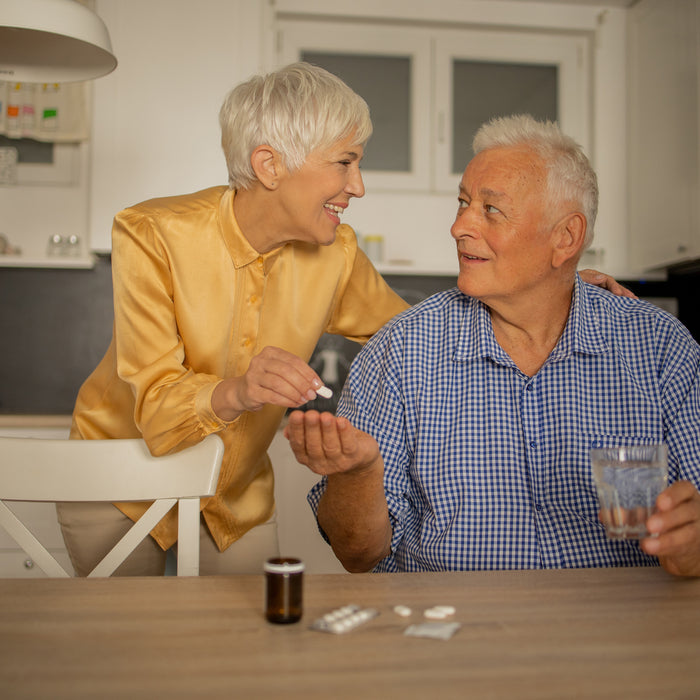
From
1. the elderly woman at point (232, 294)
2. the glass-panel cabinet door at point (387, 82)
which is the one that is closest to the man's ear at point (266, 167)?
the elderly woman at point (232, 294)

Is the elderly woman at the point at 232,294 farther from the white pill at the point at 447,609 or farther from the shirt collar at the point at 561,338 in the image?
the white pill at the point at 447,609

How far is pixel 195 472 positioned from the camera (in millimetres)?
1371

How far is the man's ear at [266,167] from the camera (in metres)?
1.59

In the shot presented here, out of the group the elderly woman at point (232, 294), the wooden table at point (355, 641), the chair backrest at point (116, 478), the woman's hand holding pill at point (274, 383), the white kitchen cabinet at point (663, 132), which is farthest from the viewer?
the white kitchen cabinet at point (663, 132)

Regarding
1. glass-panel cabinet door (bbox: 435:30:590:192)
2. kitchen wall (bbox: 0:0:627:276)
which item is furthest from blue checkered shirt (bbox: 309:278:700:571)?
glass-panel cabinet door (bbox: 435:30:590:192)

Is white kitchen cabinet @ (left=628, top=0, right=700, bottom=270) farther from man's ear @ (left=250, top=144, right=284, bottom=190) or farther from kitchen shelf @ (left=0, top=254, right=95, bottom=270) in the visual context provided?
kitchen shelf @ (left=0, top=254, right=95, bottom=270)

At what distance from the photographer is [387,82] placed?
3.60 meters

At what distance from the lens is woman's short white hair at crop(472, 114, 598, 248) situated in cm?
153

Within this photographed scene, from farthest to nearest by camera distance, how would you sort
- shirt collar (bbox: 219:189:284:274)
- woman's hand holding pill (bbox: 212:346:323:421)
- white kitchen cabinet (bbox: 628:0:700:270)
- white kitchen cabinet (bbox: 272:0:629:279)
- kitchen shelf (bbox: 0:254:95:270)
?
white kitchen cabinet (bbox: 272:0:629:279), kitchen shelf (bbox: 0:254:95:270), white kitchen cabinet (bbox: 628:0:700:270), shirt collar (bbox: 219:189:284:274), woman's hand holding pill (bbox: 212:346:323:421)

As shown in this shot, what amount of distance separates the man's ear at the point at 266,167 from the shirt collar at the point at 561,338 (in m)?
0.49

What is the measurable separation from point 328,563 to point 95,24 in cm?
197

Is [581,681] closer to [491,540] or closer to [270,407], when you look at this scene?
[491,540]

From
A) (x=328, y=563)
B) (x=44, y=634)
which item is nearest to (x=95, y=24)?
(x=44, y=634)

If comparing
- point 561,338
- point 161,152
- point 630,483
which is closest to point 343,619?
point 630,483
